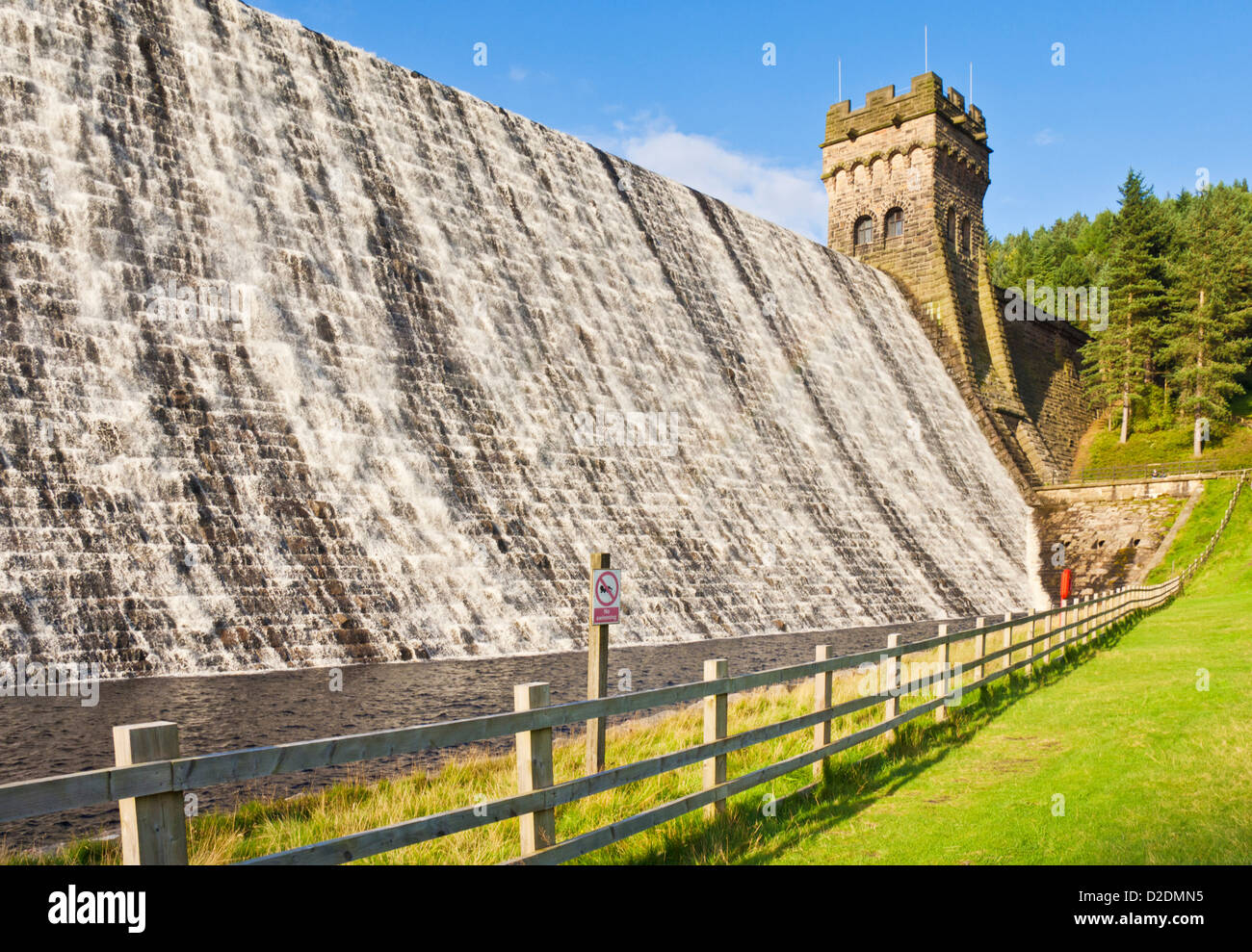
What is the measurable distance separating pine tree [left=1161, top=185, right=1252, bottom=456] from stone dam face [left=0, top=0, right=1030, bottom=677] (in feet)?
96.3

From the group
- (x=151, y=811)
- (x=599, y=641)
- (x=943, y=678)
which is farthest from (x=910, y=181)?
(x=151, y=811)

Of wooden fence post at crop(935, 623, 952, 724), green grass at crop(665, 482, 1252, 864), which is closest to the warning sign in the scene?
green grass at crop(665, 482, 1252, 864)

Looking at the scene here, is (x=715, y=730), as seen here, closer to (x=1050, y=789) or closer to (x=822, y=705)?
(x=822, y=705)

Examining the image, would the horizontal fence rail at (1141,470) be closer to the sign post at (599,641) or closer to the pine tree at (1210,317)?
the pine tree at (1210,317)

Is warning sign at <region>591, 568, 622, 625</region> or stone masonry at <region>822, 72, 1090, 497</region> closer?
warning sign at <region>591, 568, 622, 625</region>

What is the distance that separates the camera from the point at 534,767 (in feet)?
15.6

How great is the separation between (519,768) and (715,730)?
73.3 inches

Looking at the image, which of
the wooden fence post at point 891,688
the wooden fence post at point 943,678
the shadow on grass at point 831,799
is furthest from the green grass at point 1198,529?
the wooden fence post at point 891,688

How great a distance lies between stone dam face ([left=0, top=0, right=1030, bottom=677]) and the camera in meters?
13.4

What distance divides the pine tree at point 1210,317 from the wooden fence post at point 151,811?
188 ft

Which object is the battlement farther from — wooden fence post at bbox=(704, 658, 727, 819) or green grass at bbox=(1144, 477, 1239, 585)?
wooden fence post at bbox=(704, 658, 727, 819)

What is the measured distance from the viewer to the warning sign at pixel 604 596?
756 centimetres
